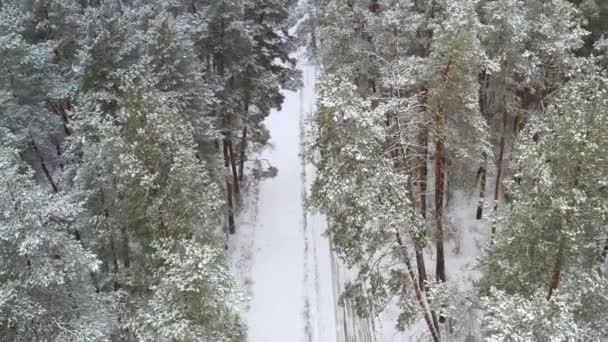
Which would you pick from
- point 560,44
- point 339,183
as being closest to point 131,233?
point 339,183

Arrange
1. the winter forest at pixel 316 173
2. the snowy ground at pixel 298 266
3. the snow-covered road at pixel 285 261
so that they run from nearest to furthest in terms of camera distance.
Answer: the winter forest at pixel 316 173 < the snowy ground at pixel 298 266 < the snow-covered road at pixel 285 261

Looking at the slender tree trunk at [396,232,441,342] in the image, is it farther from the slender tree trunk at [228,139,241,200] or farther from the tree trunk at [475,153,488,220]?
the slender tree trunk at [228,139,241,200]

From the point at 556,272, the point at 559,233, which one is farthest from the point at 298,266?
the point at 559,233

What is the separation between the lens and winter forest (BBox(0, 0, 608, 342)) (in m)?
12.7

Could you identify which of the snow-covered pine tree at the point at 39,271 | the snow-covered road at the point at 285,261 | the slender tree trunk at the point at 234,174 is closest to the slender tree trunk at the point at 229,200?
the slender tree trunk at the point at 234,174

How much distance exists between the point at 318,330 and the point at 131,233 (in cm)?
962

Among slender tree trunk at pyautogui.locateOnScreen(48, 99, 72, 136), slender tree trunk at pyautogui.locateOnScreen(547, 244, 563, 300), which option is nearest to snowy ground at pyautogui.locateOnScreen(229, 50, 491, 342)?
slender tree trunk at pyautogui.locateOnScreen(547, 244, 563, 300)

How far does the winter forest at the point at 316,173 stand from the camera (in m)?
12.7

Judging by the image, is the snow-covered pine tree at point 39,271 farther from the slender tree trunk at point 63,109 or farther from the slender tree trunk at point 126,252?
the slender tree trunk at point 63,109

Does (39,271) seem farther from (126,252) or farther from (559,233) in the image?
(559,233)

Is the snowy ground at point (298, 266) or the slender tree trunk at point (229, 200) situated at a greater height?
the slender tree trunk at point (229, 200)

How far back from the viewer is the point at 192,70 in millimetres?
20156

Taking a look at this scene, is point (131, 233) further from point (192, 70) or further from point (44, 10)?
point (44, 10)

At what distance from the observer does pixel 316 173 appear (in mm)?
16297
